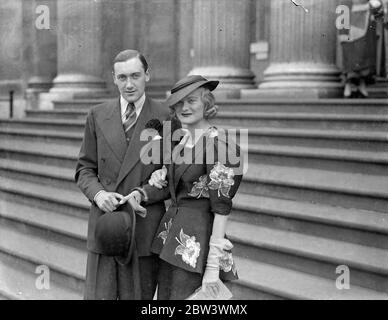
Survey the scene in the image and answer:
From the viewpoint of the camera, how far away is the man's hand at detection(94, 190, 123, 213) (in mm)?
3834

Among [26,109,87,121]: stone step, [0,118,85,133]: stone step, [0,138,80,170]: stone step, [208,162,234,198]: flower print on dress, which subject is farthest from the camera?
[26,109,87,121]: stone step

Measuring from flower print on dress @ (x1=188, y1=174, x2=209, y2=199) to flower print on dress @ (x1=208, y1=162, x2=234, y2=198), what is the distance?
9 centimetres

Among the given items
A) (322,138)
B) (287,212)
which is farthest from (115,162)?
(322,138)

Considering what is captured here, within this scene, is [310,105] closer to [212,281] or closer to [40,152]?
[40,152]

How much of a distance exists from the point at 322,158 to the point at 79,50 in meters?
6.87

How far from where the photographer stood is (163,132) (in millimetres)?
3965

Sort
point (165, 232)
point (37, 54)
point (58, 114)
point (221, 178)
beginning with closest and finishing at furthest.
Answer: point (221, 178)
point (165, 232)
point (58, 114)
point (37, 54)

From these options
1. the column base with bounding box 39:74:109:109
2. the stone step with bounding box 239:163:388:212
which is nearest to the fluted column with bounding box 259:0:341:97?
the stone step with bounding box 239:163:388:212

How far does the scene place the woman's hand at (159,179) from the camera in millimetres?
3912

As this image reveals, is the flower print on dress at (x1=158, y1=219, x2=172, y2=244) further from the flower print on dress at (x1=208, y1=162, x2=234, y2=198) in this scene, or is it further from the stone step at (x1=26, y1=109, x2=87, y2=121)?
the stone step at (x1=26, y1=109, x2=87, y2=121)

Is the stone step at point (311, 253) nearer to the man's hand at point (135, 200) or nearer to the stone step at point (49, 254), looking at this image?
the stone step at point (49, 254)

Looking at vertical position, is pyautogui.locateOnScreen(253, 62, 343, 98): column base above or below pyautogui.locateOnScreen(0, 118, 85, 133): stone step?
above

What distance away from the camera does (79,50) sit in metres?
12.8
